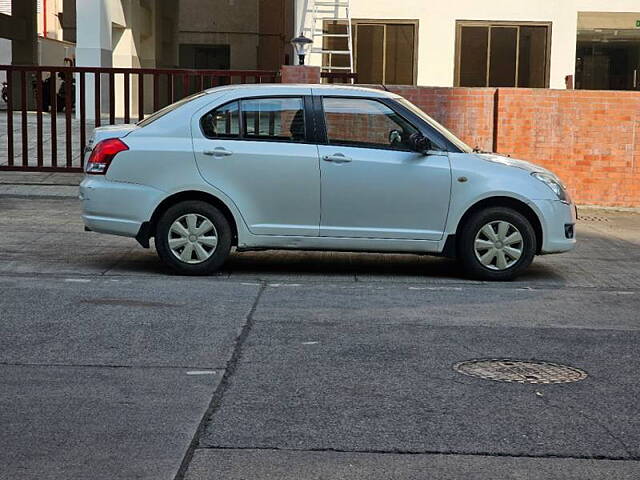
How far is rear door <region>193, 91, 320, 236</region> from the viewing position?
10.4 m

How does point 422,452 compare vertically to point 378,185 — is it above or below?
below

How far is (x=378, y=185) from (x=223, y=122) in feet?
4.91

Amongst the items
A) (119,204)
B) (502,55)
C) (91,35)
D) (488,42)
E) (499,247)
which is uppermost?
(91,35)

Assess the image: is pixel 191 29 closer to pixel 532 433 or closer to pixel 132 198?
pixel 132 198

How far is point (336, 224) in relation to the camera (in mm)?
10539

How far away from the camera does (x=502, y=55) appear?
2497 cm

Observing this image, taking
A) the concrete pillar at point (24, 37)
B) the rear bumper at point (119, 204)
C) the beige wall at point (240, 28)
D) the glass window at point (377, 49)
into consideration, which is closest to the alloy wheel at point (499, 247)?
the rear bumper at point (119, 204)

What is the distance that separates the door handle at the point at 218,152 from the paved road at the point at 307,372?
3.62 feet

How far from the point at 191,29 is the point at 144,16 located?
5795 mm

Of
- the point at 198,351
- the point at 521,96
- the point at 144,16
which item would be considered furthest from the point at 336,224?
the point at 144,16

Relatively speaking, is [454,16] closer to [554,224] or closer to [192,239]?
[554,224]

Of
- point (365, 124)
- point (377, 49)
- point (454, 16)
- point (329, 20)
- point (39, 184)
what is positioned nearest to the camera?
point (365, 124)

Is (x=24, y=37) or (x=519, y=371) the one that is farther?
(x=24, y=37)

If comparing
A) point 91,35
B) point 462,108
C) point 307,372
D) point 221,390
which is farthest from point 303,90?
point 91,35
